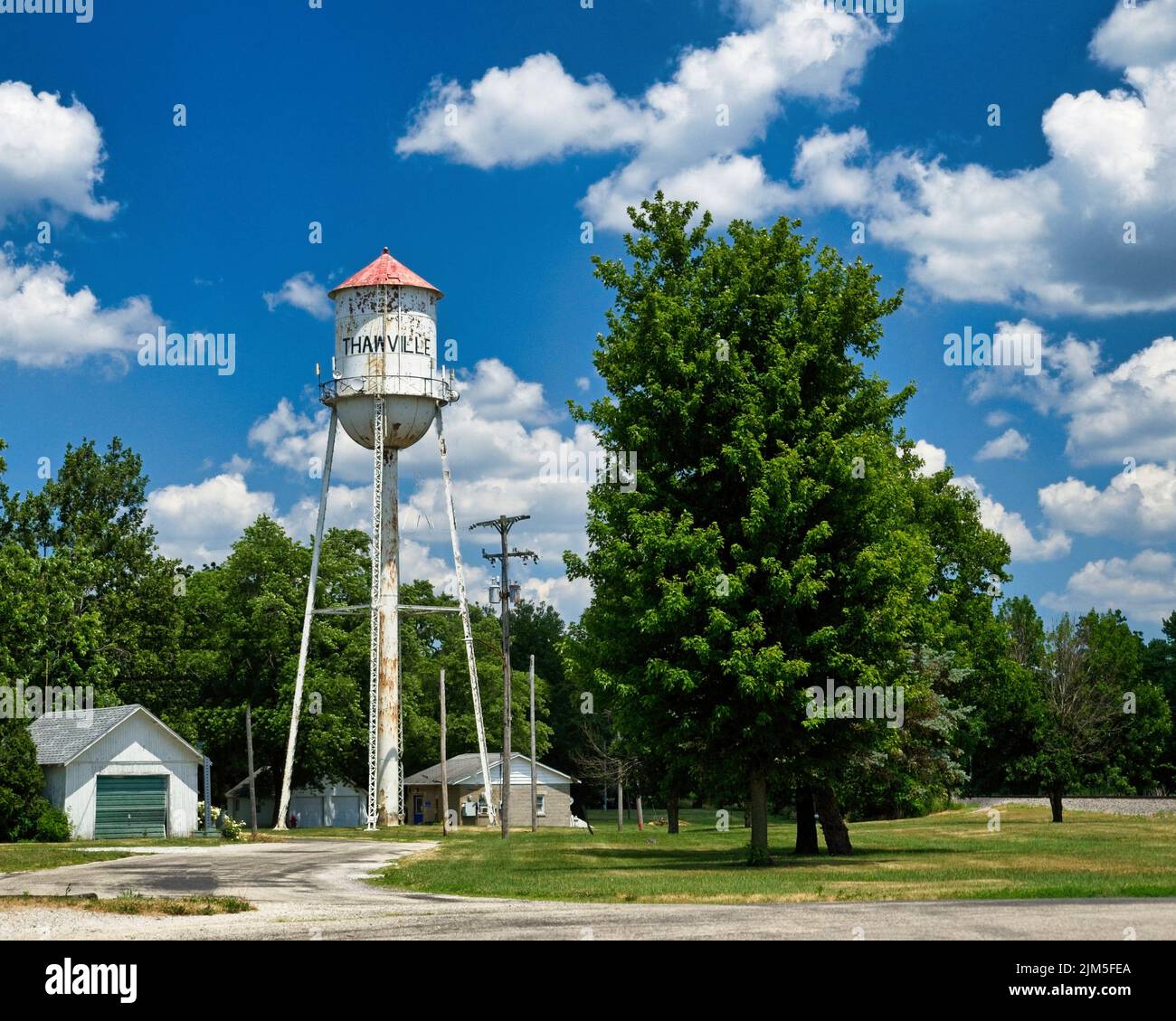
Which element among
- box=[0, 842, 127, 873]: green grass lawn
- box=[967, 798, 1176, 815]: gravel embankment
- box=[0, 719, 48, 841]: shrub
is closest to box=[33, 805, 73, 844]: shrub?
box=[0, 719, 48, 841]: shrub

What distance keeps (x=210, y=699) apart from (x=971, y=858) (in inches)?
2150

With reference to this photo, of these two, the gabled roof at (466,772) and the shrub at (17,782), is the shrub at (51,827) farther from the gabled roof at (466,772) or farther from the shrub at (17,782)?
the gabled roof at (466,772)

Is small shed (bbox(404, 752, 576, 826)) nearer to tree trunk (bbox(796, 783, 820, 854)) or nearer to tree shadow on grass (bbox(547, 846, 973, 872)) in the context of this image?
tree shadow on grass (bbox(547, 846, 973, 872))

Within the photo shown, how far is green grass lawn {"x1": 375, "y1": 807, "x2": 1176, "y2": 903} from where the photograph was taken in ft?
72.5

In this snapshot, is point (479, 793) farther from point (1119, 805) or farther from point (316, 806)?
point (1119, 805)

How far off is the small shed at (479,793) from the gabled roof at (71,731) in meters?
24.8

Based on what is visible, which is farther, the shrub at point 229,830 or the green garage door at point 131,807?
the shrub at point 229,830

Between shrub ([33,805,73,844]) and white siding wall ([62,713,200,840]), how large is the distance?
1.69 metres

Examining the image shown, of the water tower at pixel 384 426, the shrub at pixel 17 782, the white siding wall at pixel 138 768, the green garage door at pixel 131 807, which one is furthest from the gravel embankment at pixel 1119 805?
the shrub at pixel 17 782

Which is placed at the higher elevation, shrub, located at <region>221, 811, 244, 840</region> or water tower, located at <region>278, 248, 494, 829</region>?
water tower, located at <region>278, 248, 494, 829</region>

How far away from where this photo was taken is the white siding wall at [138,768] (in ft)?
184

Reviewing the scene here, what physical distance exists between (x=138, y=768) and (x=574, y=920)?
44.3m
